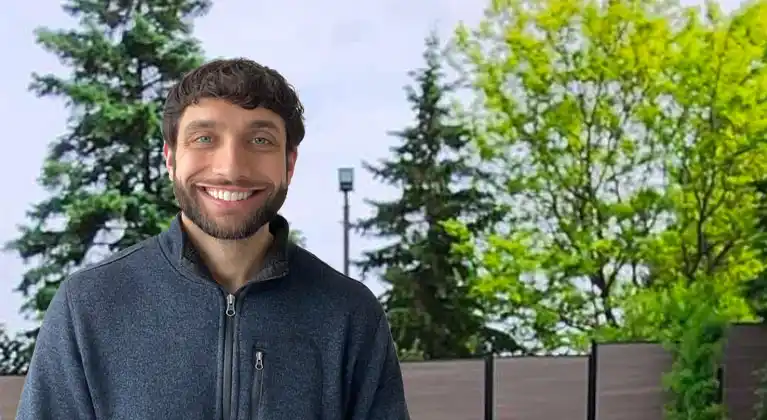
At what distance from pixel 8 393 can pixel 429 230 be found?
228 cm

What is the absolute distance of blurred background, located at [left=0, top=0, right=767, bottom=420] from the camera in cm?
433

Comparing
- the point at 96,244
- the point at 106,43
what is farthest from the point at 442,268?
the point at 106,43

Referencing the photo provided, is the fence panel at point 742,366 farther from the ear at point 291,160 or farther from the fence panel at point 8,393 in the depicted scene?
the ear at point 291,160

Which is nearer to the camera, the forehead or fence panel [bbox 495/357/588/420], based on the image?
the forehead

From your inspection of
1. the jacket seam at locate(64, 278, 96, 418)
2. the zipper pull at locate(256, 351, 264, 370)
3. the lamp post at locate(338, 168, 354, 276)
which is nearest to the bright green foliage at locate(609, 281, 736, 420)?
the lamp post at locate(338, 168, 354, 276)

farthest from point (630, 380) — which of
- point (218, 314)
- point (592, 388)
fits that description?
point (218, 314)

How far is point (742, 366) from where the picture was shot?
16.6ft

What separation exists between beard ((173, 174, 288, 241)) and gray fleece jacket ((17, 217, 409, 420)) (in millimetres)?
38

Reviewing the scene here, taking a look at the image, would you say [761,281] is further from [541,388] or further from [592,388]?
[541,388]

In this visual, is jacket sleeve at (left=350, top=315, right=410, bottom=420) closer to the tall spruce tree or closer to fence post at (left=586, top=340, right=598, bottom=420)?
the tall spruce tree

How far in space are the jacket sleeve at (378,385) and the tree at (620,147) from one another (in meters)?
4.20

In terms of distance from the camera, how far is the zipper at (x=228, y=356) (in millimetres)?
913

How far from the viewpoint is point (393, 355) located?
3.33ft

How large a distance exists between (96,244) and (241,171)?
3.93m
